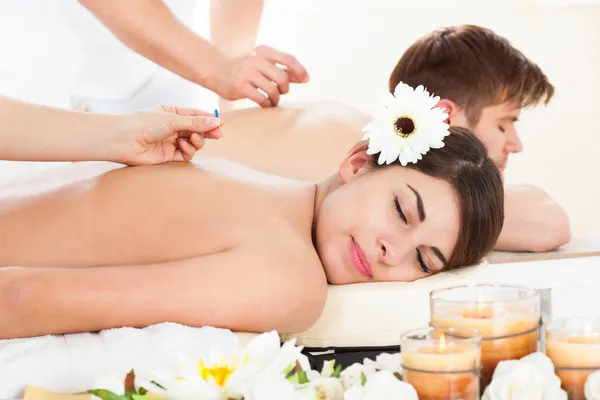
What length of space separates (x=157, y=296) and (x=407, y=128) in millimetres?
697

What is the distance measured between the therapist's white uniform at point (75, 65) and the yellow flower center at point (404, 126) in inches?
46.4

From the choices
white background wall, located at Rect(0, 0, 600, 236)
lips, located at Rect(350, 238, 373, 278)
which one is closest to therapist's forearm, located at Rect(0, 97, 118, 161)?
lips, located at Rect(350, 238, 373, 278)

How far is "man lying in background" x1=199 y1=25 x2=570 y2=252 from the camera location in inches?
97.0

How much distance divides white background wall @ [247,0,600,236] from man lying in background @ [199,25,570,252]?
1.60 meters

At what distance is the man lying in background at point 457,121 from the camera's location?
8.08 ft

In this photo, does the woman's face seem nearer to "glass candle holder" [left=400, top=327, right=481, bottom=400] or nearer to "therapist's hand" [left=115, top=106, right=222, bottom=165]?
"therapist's hand" [left=115, top=106, right=222, bottom=165]

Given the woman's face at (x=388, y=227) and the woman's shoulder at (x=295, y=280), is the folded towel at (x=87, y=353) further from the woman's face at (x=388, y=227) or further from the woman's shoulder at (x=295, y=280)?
the woman's face at (x=388, y=227)

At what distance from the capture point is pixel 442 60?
2.78 m

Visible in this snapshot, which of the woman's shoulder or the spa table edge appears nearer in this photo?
the woman's shoulder

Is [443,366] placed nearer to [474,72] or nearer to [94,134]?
[94,134]

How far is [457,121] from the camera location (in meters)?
2.65

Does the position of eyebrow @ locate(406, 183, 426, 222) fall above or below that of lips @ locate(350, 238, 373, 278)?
above

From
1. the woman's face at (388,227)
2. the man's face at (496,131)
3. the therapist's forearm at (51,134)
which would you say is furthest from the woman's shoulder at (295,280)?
the man's face at (496,131)

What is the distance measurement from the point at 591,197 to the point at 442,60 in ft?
7.46
